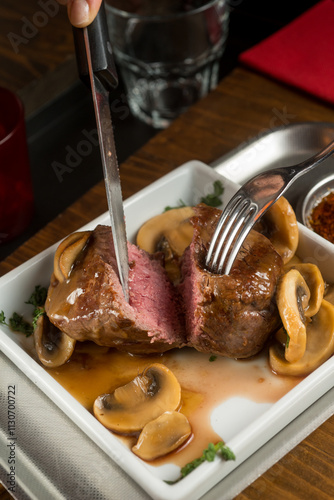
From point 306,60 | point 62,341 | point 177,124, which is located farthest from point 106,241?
point 306,60

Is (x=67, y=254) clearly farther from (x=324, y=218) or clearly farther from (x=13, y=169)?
(x=324, y=218)

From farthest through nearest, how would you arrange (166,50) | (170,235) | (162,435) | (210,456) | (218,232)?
(166,50) → (170,235) → (218,232) → (162,435) → (210,456)

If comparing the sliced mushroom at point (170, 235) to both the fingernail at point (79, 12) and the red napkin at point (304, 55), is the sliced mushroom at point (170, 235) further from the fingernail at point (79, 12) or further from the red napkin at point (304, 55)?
the red napkin at point (304, 55)

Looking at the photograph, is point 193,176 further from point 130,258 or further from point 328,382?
point 328,382

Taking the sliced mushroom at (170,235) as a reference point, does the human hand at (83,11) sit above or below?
above

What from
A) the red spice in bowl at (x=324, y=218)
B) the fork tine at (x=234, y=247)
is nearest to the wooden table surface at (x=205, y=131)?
the red spice in bowl at (x=324, y=218)

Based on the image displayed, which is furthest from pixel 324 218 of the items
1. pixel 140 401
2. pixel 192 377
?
pixel 140 401
